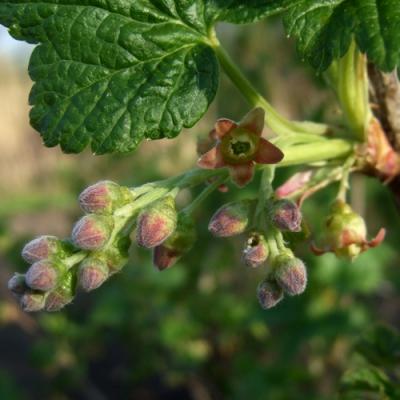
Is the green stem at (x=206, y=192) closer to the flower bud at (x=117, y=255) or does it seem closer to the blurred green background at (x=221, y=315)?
the flower bud at (x=117, y=255)

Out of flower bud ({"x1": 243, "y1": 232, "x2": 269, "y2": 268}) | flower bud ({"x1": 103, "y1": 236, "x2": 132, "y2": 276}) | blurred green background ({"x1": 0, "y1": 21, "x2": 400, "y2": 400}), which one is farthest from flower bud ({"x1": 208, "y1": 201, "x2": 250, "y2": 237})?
blurred green background ({"x1": 0, "y1": 21, "x2": 400, "y2": 400})

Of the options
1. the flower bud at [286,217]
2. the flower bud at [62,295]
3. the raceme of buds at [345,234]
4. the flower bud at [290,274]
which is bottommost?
the raceme of buds at [345,234]

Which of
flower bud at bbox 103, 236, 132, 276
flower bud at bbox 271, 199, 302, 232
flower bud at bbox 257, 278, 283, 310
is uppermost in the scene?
flower bud at bbox 103, 236, 132, 276

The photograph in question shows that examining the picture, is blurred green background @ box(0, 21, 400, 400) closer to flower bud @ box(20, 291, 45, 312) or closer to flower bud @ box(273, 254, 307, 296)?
flower bud @ box(273, 254, 307, 296)

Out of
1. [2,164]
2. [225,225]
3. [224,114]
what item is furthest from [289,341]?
[2,164]

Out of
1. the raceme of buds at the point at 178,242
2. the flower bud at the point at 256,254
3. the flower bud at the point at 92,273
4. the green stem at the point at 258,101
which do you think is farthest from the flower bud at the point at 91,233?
the green stem at the point at 258,101

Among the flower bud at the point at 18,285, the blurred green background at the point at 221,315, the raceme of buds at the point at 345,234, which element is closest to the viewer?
the flower bud at the point at 18,285
